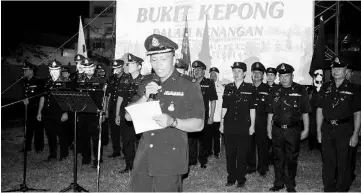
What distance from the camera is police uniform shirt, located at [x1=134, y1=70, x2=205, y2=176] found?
2947mm

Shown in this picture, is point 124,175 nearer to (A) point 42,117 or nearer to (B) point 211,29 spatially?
(A) point 42,117

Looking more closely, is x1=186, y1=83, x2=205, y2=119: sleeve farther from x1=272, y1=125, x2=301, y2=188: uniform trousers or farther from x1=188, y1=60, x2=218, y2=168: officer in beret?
x1=188, y1=60, x2=218, y2=168: officer in beret

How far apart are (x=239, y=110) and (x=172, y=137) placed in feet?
11.4

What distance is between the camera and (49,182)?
6375 mm

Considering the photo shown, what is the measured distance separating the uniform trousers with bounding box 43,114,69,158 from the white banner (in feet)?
9.63

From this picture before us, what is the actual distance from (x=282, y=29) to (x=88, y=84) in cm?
499

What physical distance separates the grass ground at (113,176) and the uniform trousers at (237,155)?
0.73ft

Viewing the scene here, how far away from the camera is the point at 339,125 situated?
537 centimetres

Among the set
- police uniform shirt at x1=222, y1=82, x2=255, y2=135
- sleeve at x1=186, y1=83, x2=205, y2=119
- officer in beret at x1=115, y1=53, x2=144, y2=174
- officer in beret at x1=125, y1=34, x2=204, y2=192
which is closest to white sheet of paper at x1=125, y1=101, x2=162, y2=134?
officer in beret at x1=125, y1=34, x2=204, y2=192

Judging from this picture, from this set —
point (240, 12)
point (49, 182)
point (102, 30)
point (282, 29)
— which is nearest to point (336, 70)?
point (282, 29)

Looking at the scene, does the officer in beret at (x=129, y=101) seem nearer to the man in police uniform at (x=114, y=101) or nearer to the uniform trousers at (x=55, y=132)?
the man in police uniform at (x=114, y=101)

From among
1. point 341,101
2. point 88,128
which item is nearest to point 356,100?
point 341,101

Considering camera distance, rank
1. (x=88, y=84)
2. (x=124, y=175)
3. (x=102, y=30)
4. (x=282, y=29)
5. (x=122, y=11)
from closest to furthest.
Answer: (x=124, y=175), (x=88, y=84), (x=282, y=29), (x=122, y=11), (x=102, y=30)

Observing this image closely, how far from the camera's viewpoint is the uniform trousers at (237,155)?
6.13m
